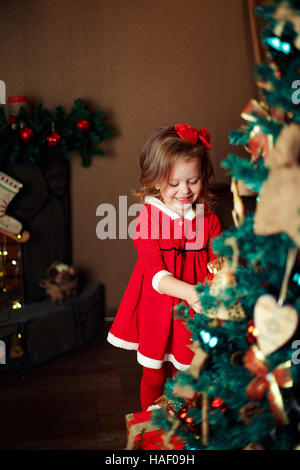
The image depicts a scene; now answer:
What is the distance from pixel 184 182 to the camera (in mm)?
1453

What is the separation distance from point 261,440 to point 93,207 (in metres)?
2.00

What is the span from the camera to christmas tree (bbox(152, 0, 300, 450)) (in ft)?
2.26

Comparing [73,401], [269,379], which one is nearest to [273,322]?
[269,379]

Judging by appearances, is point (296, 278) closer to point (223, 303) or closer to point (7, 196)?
point (223, 303)

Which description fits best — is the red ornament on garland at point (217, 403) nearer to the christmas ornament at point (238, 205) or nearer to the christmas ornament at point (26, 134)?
the christmas ornament at point (238, 205)

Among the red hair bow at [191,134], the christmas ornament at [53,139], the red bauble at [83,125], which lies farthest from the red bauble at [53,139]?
the red hair bow at [191,134]

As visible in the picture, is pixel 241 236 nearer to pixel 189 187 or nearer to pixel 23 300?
pixel 189 187

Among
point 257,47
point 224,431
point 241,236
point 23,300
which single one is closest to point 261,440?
point 224,431

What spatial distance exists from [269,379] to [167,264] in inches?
31.1

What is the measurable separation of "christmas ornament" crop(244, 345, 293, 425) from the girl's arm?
0.42m

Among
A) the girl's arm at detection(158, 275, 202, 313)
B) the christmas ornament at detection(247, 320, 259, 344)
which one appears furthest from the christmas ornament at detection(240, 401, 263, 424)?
the girl's arm at detection(158, 275, 202, 313)

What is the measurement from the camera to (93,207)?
2.67 m

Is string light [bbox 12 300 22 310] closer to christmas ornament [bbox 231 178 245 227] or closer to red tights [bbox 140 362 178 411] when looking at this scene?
red tights [bbox 140 362 178 411]

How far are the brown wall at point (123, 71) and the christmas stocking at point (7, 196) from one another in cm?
36
